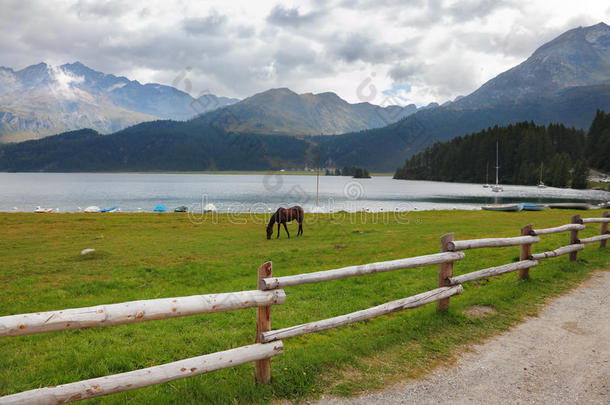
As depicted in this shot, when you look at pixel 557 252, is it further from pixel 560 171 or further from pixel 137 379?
pixel 560 171

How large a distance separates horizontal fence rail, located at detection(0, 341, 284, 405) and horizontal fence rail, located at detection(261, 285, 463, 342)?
0.51ft

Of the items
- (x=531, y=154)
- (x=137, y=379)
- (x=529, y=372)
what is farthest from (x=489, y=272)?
(x=531, y=154)

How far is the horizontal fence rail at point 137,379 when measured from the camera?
3.58 metres

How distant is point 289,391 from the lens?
501 cm

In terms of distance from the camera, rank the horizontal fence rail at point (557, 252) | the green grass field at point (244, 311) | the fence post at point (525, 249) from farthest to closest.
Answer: the horizontal fence rail at point (557, 252) < the fence post at point (525, 249) < the green grass field at point (244, 311)

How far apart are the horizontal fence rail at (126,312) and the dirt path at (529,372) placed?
175cm

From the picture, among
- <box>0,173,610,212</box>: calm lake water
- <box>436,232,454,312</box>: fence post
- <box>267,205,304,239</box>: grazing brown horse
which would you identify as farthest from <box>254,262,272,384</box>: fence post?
<box>0,173,610,212</box>: calm lake water

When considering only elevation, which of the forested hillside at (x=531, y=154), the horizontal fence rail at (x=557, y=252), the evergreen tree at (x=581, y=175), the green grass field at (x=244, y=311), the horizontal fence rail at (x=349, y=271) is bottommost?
the green grass field at (x=244, y=311)

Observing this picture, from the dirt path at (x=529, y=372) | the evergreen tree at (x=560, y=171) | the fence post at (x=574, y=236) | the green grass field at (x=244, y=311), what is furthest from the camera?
the evergreen tree at (x=560, y=171)

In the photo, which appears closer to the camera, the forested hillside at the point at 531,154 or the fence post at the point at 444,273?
the fence post at the point at 444,273

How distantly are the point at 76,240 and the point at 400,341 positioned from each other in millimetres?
21889

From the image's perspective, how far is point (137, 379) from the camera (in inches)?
160

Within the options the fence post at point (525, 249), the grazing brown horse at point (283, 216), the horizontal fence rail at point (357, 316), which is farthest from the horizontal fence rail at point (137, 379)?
the grazing brown horse at point (283, 216)

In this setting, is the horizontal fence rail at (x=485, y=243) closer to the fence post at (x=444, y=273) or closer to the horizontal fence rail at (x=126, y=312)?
the fence post at (x=444, y=273)
